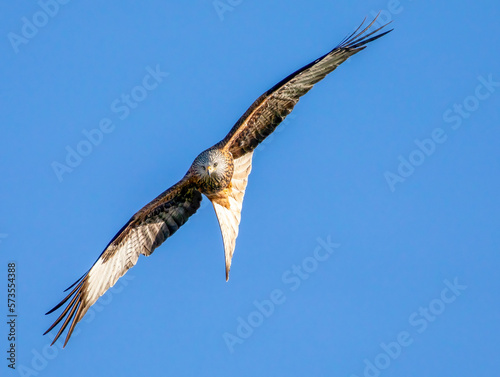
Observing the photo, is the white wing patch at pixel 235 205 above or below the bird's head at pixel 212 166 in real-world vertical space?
below

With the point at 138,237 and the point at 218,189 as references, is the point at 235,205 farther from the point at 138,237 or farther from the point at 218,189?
the point at 138,237

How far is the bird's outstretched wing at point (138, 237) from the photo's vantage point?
1370 centimetres

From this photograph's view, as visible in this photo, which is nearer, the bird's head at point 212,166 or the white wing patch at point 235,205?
the bird's head at point 212,166

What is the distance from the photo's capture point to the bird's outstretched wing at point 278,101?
539 inches

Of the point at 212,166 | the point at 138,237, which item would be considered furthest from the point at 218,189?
the point at 138,237

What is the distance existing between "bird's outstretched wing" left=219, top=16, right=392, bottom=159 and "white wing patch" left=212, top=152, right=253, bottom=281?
16 centimetres

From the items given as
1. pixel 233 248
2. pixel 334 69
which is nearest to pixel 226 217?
pixel 233 248

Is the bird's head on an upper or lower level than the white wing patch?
upper

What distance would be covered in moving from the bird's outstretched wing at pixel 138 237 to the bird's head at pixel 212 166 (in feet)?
1.06

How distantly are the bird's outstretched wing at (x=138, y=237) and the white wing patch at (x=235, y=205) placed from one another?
1.90 feet

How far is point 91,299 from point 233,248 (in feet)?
7.12

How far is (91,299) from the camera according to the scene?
13.7m

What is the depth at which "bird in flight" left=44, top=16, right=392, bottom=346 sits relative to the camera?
13.7 metres

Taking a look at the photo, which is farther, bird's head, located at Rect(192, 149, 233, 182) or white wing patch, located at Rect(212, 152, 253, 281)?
white wing patch, located at Rect(212, 152, 253, 281)
